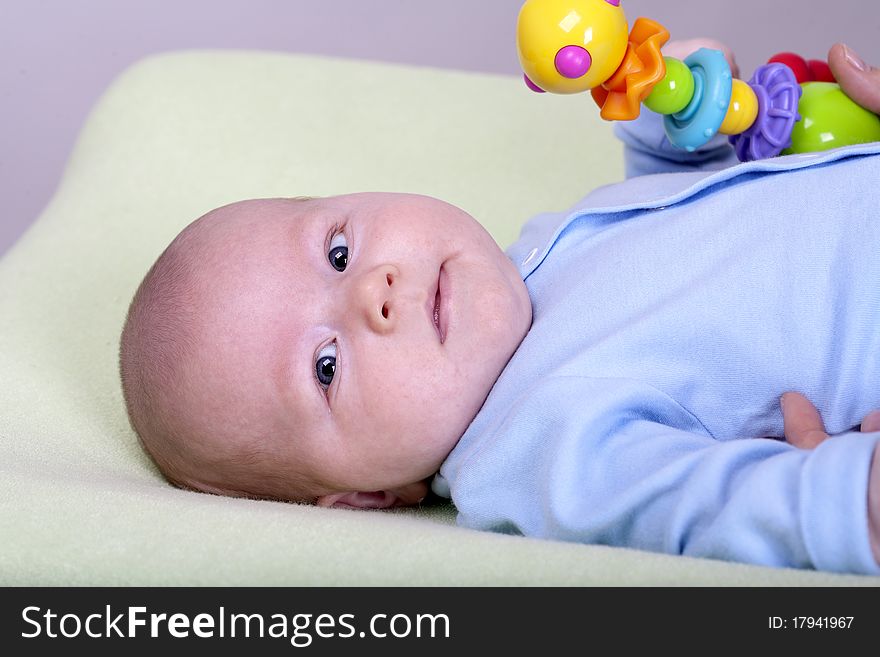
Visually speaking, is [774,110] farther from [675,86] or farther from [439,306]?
[439,306]

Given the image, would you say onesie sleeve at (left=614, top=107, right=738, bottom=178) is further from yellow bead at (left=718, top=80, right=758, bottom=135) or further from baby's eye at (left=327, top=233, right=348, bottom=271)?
baby's eye at (left=327, top=233, right=348, bottom=271)

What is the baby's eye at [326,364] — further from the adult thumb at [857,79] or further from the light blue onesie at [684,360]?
the adult thumb at [857,79]

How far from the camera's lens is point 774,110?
1258mm

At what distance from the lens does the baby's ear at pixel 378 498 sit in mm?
1209

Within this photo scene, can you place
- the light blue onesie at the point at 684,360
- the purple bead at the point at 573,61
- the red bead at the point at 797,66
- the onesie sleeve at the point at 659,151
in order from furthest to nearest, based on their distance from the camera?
the onesie sleeve at the point at 659,151 < the red bead at the point at 797,66 < the purple bead at the point at 573,61 < the light blue onesie at the point at 684,360

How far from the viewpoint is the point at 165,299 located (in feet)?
3.92

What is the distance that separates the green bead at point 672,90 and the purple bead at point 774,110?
118mm

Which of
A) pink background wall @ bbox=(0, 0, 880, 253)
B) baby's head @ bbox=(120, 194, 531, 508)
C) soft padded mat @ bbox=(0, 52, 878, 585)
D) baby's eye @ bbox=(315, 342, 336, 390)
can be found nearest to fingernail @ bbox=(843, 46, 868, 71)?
baby's head @ bbox=(120, 194, 531, 508)

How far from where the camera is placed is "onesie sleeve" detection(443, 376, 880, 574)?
2.65 feet

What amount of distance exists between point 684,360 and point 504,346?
0.65 ft

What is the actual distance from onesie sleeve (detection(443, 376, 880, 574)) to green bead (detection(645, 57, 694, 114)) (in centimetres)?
35

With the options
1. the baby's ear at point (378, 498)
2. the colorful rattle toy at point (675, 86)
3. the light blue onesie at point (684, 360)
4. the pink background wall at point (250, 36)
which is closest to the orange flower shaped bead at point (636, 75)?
the colorful rattle toy at point (675, 86)
